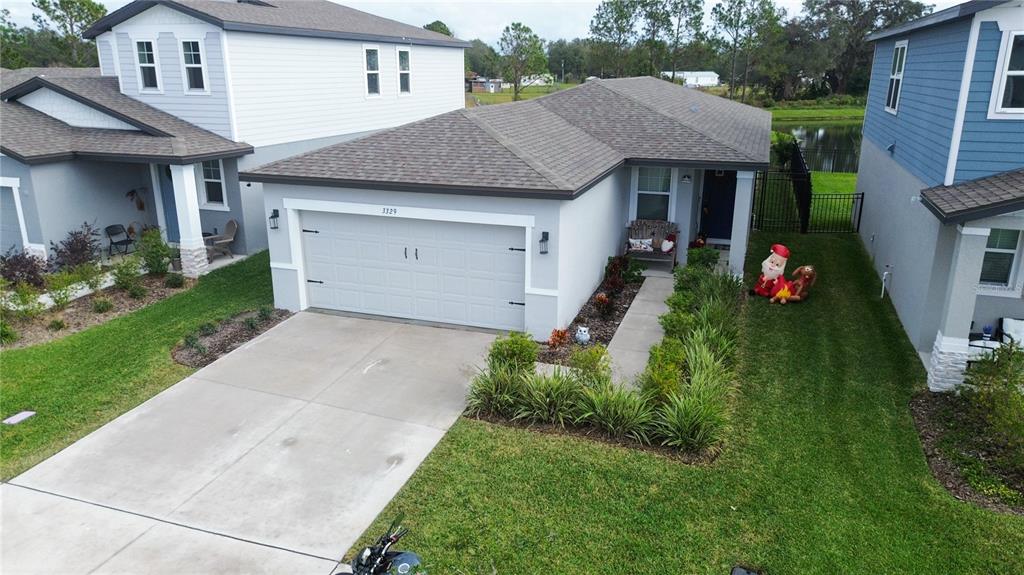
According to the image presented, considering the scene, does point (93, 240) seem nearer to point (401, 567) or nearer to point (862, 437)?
point (401, 567)

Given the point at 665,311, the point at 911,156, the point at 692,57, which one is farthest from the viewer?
the point at 692,57

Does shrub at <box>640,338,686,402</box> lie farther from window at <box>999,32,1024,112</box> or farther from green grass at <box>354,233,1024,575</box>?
window at <box>999,32,1024,112</box>

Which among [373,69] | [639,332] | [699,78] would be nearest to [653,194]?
[639,332]

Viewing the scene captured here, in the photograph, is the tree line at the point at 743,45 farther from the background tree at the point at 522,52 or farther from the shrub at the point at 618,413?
the shrub at the point at 618,413

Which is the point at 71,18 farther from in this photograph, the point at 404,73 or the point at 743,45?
the point at 743,45

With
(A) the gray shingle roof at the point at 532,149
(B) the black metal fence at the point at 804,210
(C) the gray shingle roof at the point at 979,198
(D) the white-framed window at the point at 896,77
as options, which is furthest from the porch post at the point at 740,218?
(B) the black metal fence at the point at 804,210

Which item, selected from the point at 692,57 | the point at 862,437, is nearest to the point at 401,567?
the point at 862,437
